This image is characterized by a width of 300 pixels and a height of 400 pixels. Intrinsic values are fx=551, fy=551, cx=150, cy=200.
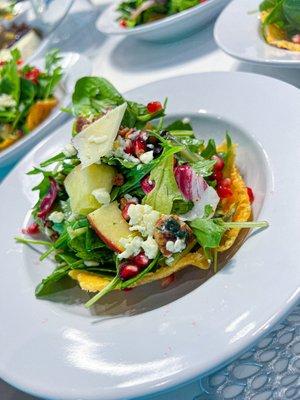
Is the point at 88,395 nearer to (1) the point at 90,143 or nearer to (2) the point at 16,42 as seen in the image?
(1) the point at 90,143

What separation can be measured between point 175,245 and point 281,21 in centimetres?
96

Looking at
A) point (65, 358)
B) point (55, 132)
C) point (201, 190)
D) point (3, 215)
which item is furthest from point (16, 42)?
point (65, 358)

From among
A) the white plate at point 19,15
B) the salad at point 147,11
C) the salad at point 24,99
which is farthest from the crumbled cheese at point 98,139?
the white plate at point 19,15

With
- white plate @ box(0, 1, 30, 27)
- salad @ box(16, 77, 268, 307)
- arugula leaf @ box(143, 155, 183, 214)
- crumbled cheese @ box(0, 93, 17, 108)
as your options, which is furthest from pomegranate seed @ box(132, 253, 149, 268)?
white plate @ box(0, 1, 30, 27)

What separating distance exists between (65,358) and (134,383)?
0.63 feet

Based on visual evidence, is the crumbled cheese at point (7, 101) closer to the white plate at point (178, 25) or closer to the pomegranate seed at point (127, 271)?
the white plate at point (178, 25)

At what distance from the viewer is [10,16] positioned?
3.60 m

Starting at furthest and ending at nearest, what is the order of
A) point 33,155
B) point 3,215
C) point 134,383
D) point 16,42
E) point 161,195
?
point 16,42 → point 33,155 → point 3,215 → point 161,195 → point 134,383

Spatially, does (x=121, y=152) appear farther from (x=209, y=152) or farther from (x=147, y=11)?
(x=147, y=11)

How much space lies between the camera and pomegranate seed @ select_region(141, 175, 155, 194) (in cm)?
129

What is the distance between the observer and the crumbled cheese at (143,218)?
1.21 m

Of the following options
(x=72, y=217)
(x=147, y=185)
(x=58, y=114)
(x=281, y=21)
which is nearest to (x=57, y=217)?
(x=72, y=217)

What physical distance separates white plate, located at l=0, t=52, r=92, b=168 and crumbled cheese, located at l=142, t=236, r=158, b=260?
35.2 inches

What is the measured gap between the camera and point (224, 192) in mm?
1347
